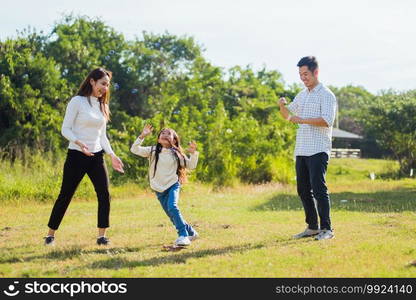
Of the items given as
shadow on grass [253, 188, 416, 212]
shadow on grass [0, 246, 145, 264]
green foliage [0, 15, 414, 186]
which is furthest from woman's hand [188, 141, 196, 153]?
green foliage [0, 15, 414, 186]

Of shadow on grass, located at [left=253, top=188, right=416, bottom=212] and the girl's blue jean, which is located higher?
the girl's blue jean

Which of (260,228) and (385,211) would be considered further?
(385,211)

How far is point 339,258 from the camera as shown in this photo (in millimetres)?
5305

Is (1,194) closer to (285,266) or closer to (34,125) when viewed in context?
(34,125)

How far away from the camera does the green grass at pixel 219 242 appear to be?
195 inches

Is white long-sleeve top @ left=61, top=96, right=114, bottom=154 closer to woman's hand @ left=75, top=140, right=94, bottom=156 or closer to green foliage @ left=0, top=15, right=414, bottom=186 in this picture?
woman's hand @ left=75, top=140, right=94, bottom=156

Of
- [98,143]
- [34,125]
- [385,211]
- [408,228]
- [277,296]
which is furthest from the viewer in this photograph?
[34,125]

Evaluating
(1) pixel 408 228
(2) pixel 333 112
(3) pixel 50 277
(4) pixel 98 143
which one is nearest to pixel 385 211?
(1) pixel 408 228

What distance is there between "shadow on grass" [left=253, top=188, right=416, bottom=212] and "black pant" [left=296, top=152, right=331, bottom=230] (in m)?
3.05

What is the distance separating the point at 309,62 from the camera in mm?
6383

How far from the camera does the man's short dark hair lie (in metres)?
6.38

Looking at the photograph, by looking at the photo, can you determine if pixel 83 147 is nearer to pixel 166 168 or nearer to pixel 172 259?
pixel 166 168

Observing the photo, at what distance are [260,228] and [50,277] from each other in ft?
11.1

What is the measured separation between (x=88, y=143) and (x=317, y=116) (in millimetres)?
2548
